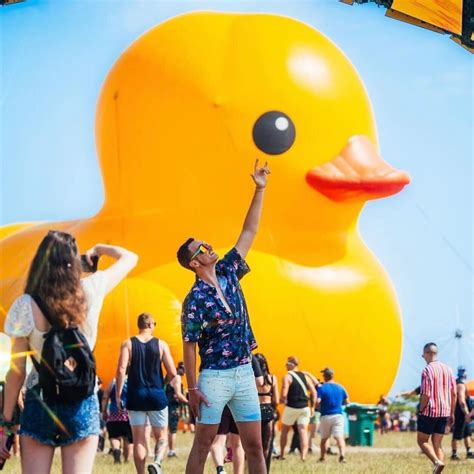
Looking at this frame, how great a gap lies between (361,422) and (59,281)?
37.1 feet

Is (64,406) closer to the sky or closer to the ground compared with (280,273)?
closer to the ground

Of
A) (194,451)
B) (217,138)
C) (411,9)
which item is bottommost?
(194,451)

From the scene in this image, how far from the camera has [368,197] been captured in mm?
13664

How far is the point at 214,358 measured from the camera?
18.0 ft

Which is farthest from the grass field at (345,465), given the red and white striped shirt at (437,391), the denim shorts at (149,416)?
the denim shorts at (149,416)

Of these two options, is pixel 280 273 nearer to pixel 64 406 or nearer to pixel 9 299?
pixel 9 299

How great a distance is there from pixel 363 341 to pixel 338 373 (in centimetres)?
52

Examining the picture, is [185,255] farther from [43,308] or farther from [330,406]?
[330,406]

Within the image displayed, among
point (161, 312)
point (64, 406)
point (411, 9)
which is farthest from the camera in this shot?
point (161, 312)

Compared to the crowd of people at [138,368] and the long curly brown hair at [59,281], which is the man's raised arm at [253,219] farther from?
the long curly brown hair at [59,281]

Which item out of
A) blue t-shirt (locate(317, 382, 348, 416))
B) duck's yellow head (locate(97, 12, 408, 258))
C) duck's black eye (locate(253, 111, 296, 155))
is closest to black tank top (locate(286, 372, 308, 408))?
blue t-shirt (locate(317, 382, 348, 416))

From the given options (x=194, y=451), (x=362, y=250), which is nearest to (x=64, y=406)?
(x=194, y=451)

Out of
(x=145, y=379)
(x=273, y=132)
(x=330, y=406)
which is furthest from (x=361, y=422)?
(x=145, y=379)

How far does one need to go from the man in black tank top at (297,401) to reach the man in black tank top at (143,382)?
14.0 ft
